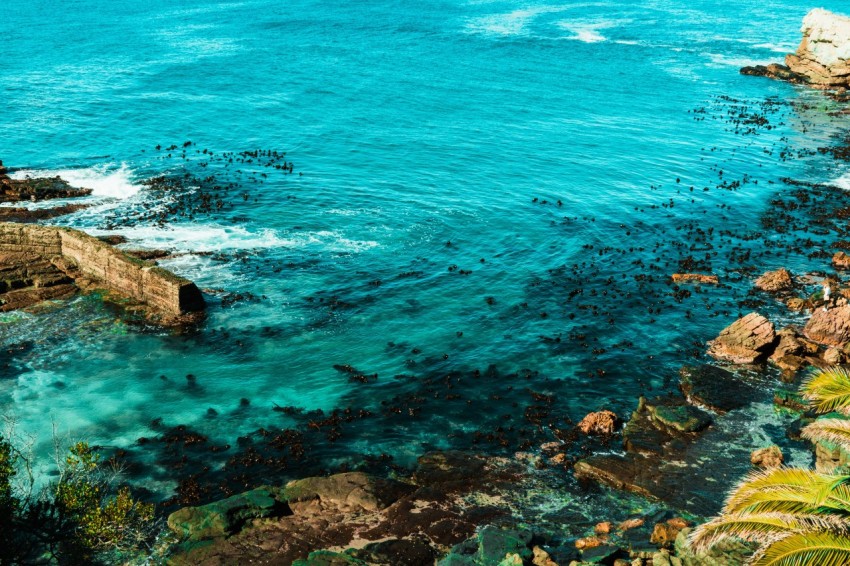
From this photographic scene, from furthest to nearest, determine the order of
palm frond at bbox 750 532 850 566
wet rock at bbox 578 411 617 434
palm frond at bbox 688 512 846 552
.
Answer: wet rock at bbox 578 411 617 434
palm frond at bbox 688 512 846 552
palm frond at bbox 750 532 850 566

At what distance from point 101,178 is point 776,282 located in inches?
2224

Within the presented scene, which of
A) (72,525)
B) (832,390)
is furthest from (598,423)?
(72,525)

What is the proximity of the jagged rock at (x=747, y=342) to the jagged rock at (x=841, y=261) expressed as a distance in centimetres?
1555

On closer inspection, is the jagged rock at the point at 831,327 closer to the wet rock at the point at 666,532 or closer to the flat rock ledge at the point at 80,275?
the wet rock at the point at 666,532

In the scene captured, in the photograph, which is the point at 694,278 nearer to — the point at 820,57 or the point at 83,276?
the point at 83,276

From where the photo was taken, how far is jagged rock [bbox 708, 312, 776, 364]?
39.2 meters

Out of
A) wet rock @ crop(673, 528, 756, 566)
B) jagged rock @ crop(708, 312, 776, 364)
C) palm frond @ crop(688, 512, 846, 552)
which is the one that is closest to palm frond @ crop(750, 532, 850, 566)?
palm frond @ crop(688, 512, 846, 552)

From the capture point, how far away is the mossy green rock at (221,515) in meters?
26.4

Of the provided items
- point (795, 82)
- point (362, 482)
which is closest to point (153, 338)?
point (362, 482)

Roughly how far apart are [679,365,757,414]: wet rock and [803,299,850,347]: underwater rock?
6.70 m

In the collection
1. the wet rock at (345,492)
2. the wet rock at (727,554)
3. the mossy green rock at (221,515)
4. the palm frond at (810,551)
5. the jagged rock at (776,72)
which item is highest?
the jagged rock at (776,72)

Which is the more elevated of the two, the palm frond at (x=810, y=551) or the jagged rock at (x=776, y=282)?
the palm frond at (x=810, y=551)

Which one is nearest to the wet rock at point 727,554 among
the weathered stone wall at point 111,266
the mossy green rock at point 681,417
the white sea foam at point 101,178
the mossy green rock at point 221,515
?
the mossy green rock at point 681,417

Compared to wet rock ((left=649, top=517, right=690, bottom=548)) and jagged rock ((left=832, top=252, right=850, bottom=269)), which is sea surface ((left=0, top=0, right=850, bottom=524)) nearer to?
jagged rock ((left=832, top=252, right=850, bottom=269))
